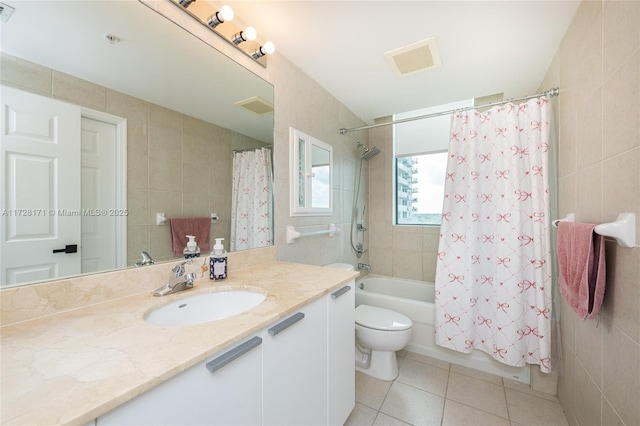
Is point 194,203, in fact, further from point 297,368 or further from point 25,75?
point 297,368

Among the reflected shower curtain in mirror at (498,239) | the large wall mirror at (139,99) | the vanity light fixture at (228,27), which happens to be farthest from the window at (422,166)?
the large wall mirror at (139,99)

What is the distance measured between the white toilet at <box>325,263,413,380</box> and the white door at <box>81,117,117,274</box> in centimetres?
153

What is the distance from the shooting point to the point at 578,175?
4.19 ft

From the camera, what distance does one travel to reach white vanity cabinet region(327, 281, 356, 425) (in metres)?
1.11

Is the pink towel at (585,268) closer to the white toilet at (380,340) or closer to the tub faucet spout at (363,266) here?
the white toilet at (380,340)

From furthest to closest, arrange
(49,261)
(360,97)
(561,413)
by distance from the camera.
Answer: (360,97) → (561,413) → (49,261)

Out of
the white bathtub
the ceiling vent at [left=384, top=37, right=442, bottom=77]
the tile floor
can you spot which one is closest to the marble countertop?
the tile floor

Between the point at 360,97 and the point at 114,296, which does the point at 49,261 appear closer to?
the point at 114,296

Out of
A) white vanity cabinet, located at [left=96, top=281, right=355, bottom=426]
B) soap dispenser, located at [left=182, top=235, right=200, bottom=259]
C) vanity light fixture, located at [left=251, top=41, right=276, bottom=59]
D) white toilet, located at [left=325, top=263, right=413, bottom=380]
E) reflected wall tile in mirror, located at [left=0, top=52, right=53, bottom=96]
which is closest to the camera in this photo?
white vanity cabinet, located at [left=96, top=281, right=355, bottom=426]

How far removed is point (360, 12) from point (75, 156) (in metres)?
1.44

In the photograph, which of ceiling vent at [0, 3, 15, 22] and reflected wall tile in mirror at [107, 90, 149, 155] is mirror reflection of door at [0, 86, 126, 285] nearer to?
reflected wall tile in mirror at [107, 90, 149, 155]

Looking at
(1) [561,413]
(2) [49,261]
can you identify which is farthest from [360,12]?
(1) [561,413]

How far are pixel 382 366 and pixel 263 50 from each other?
2.21m

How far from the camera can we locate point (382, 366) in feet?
5.81
